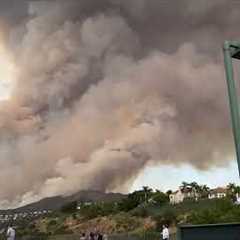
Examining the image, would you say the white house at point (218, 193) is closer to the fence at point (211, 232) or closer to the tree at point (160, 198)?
the tree at point (160, 198)

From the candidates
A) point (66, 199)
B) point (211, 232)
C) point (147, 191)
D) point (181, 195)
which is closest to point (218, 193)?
point (181, 195)

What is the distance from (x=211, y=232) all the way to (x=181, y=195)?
54.5 feet

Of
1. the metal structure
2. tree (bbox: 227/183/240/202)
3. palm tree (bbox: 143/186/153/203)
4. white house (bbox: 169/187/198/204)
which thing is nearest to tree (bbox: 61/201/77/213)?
palm tree (bbox: 143/186/153/203)

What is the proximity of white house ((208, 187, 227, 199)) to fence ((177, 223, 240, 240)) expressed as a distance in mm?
16221

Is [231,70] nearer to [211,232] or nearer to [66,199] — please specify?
[211,232]

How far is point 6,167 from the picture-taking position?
2358 centimetres

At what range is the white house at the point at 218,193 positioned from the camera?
2100 centimetres

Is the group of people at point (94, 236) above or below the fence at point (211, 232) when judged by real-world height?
above

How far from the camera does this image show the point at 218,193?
69.7ft

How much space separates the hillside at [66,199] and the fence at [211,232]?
57.7ft

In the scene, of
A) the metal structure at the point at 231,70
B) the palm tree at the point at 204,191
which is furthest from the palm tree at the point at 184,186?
the metal structure at the point at 231,70

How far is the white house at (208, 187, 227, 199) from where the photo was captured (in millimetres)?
21000

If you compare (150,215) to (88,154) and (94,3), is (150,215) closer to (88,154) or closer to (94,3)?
(88,154)

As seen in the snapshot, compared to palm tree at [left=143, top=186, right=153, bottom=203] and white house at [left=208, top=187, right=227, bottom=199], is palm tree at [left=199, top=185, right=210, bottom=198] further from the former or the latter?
palm tree at [left=143, top=186, right=153, bottom=203]
